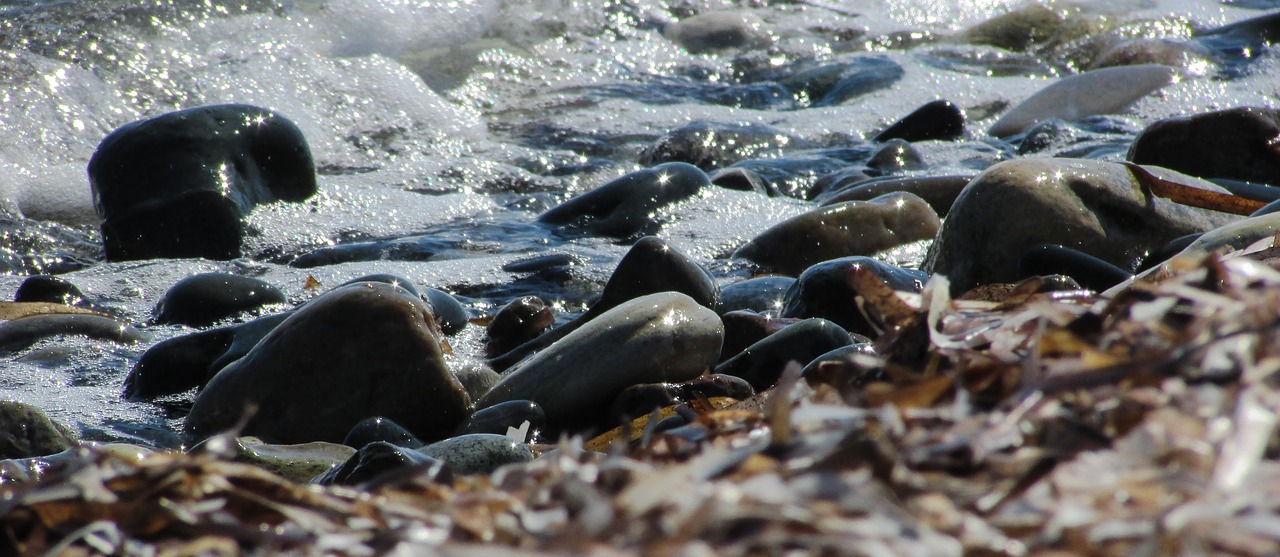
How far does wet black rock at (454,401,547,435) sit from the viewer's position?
10.3 feet

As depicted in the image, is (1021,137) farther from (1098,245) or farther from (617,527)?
(617,527)

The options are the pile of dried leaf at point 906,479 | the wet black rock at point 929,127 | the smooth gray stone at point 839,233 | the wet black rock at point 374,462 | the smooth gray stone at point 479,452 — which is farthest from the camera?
the wet black rock at point 929,127

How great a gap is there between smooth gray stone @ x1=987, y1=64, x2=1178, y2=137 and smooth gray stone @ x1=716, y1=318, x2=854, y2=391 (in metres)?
5.77

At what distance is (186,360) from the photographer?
3.89 meters

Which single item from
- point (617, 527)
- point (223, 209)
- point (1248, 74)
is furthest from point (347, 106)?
point (617, 527)

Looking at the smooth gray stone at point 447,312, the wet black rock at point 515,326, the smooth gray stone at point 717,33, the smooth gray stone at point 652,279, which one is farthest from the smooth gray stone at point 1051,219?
the smooth gray stone at point 717,33

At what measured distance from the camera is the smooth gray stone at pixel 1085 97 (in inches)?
339

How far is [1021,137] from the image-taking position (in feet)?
27.1

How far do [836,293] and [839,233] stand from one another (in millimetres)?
1285

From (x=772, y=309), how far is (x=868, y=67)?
7.01m

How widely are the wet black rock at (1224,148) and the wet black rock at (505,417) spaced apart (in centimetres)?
393

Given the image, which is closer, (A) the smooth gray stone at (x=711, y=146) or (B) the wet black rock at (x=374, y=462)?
(B) the wet black rock at (x=374, y=462)

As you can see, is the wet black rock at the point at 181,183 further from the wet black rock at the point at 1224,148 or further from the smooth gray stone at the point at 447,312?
the wet black rock at the point at 1224,148

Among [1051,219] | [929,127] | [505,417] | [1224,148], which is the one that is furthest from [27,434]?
[929,127]
